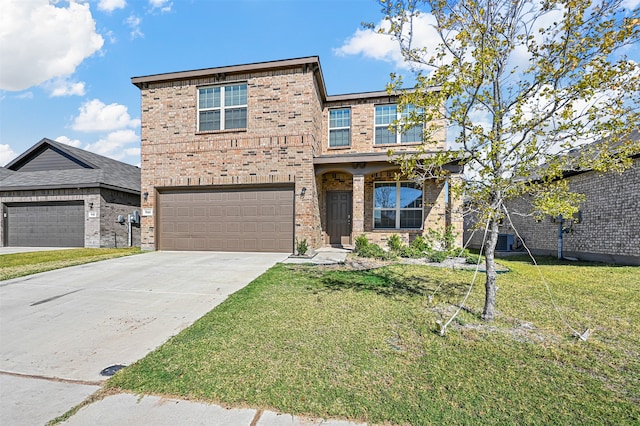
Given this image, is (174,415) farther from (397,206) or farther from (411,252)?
(397,206)

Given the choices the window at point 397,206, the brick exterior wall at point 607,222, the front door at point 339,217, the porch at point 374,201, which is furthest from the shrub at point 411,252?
the brick exterior wall at point 607,222

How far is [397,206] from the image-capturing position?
35.7ft

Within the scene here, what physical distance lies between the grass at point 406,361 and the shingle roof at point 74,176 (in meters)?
13.0

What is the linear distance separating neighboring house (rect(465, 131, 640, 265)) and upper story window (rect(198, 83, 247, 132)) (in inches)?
323

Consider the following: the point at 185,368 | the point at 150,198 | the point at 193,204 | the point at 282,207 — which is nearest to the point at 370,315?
the point at 185,368

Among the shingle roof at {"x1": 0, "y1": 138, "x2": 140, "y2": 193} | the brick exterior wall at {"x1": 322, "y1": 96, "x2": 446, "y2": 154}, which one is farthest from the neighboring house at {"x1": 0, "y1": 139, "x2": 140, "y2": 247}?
the brick exterior wall at {"x1": 322, "y1": 96, "x2": 446, "y2": 154}

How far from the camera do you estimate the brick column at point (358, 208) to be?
990 cm

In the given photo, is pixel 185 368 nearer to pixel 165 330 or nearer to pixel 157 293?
pixel 165 330

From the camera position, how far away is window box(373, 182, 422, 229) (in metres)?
10.8

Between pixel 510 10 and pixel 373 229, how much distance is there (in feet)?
26.1

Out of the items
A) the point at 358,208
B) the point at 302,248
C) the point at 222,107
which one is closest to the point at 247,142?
the point at 222,107

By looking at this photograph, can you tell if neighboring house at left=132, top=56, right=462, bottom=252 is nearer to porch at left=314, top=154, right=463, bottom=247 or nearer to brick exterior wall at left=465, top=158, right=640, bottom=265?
porch at left=314, top=154, right=463, bottom=247

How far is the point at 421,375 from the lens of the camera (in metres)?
2.51

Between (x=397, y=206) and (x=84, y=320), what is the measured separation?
9470 mm
